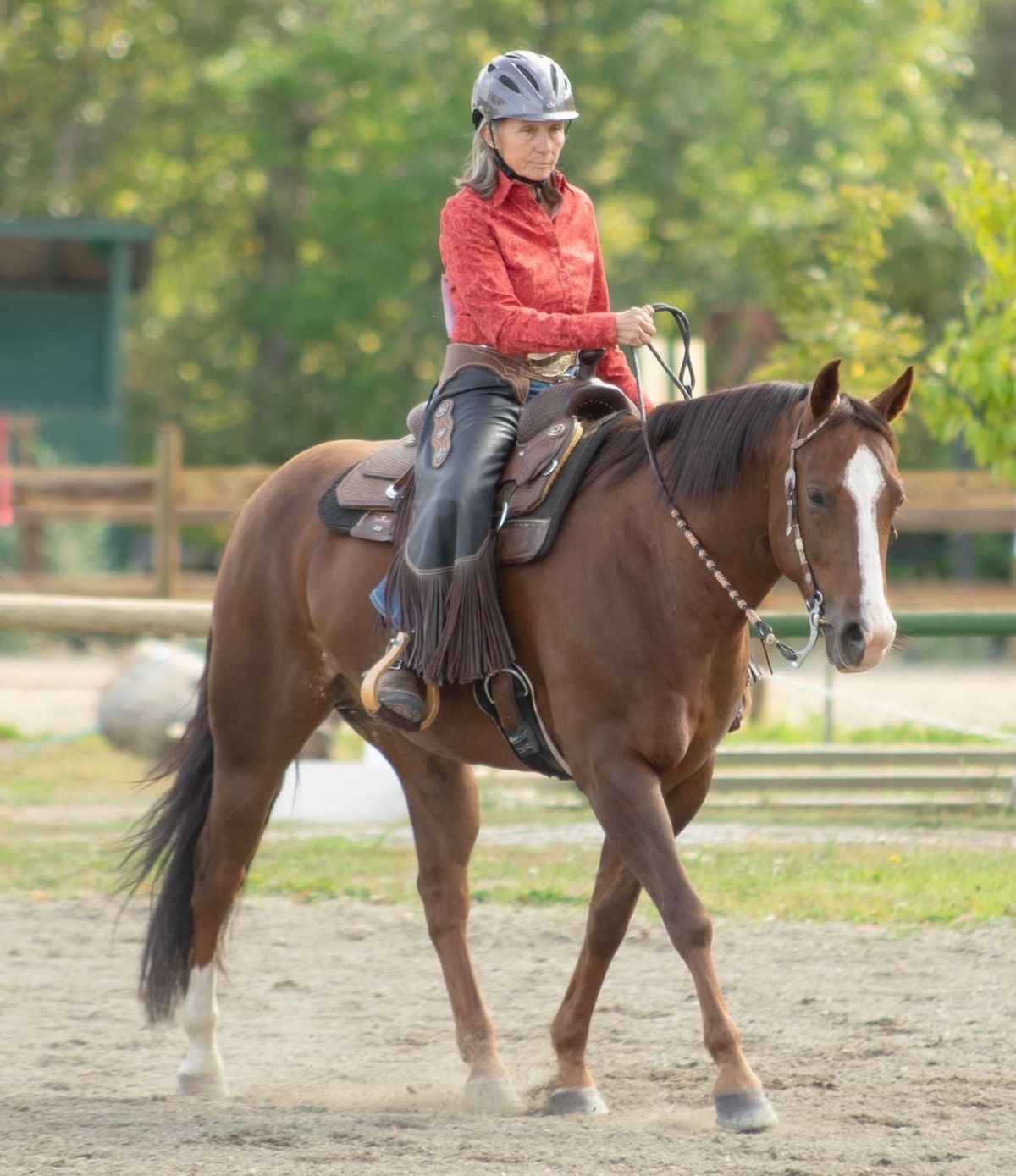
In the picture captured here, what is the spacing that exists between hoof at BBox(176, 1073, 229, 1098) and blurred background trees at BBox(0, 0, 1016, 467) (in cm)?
1624

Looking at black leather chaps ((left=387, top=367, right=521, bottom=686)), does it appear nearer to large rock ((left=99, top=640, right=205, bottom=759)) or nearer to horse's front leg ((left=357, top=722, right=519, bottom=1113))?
horse's front leg ((left=357, top=722, right=519, bottom=1113))

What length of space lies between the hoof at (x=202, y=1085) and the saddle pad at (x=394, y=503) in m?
1.61

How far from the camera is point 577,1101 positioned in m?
4.57

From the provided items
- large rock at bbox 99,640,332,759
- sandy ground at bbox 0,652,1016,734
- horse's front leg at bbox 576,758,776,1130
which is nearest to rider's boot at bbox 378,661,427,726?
horse's front leg at bbox 576,758,776,1130

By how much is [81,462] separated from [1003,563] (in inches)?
470

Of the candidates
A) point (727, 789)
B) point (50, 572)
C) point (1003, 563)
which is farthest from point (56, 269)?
point (727, 789)

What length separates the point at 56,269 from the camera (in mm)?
24547

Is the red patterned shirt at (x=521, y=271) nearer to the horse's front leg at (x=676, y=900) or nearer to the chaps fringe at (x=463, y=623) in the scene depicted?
the chaps fringe at (x=463, y=623)

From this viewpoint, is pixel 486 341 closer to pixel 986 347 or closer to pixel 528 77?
pixel 528 77

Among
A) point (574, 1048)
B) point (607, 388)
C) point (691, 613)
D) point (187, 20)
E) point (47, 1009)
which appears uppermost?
point (187, 20)

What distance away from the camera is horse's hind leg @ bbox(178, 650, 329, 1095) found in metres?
5.37

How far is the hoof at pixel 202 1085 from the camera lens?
16.1 ft

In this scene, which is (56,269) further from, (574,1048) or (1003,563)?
(574,1048)

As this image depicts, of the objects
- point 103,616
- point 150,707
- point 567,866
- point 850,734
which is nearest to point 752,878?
point 567,866
